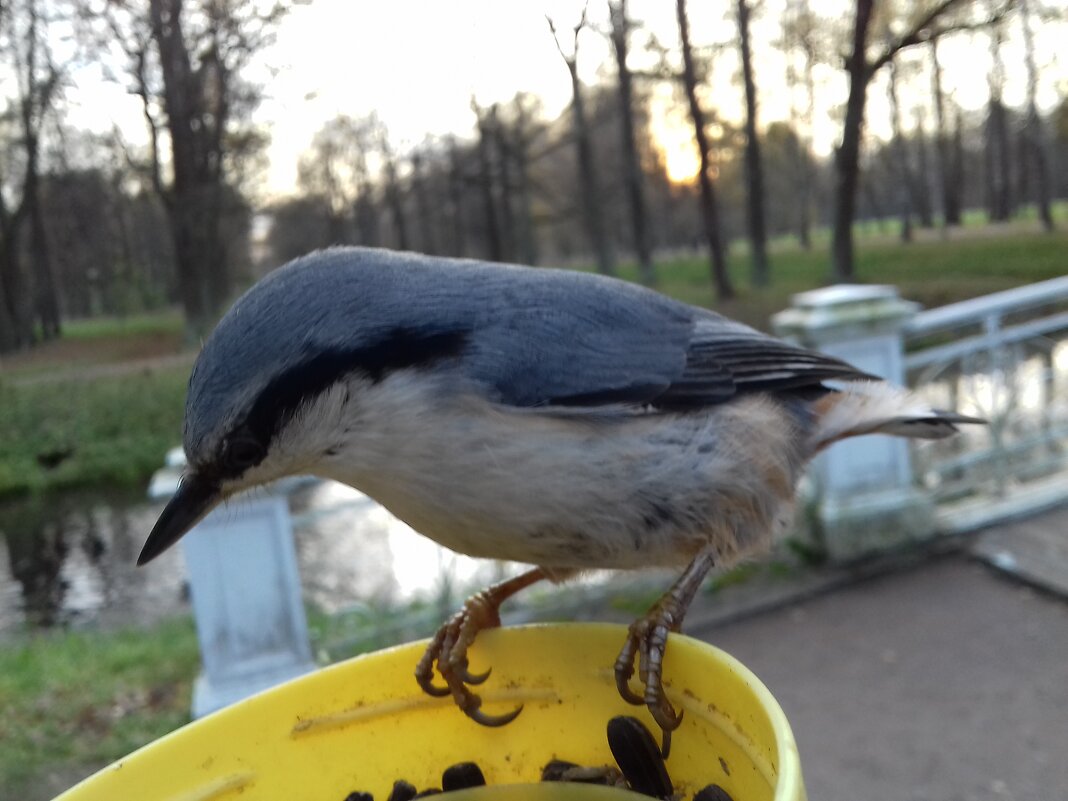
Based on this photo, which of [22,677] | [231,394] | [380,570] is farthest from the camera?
[380,570]

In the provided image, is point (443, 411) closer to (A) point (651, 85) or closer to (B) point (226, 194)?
(B) point (226, 194)

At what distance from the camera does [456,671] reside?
1.08 meters

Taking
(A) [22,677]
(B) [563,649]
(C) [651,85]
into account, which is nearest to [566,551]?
(B) [563,649]

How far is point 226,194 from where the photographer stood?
6438 millimetres

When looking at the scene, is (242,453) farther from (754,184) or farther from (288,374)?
(754,184)

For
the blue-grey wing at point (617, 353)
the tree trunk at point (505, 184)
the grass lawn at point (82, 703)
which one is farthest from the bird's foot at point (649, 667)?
the tree trunk at point (505, 184)

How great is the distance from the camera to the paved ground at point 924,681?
2691 millimetres

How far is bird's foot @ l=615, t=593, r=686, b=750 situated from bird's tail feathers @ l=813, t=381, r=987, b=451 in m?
0.69

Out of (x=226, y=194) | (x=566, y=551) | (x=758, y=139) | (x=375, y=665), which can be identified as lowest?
(x=375, y=665)

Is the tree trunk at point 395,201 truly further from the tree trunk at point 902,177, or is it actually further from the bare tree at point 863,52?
the tree trunk at point 902,177

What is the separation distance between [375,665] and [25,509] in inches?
270

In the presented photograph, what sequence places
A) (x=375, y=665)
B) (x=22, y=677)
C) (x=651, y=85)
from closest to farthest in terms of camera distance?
(x=375, y=665) < (x=22, y=677) < (x=651, y=85)

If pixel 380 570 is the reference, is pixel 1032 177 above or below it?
above

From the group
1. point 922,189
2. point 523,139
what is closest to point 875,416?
point 523,139
